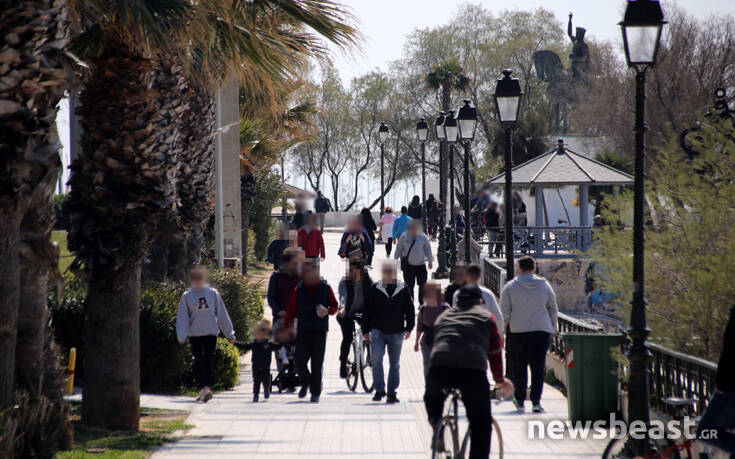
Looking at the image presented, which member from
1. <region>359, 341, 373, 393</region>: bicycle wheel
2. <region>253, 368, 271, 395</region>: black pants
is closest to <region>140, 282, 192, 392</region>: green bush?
<region>253, 368, 271, 395</region>: black pants

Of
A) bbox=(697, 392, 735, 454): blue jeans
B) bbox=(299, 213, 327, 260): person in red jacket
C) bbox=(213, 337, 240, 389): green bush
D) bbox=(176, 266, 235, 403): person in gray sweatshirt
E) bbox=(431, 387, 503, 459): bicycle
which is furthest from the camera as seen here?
bbox=(299, 213, 327, 260): person in red jacket

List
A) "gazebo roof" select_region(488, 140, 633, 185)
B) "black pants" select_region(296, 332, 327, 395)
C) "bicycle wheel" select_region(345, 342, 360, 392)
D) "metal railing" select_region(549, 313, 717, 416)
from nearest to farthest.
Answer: "metal railing" select_region(549, 313, 717, 416) → "black pants" select_region(296, 332, 327, 395) → "bicycle wheel" select_region(345, 342, 360, 392) → "gazebo roof" select_region(488, 140, 633, 185)

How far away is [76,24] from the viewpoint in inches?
352

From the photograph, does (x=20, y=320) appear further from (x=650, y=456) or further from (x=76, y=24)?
(x=650, y=456)

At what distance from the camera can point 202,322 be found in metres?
10.4

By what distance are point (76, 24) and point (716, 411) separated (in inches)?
273

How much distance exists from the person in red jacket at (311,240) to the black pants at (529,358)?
7795mm

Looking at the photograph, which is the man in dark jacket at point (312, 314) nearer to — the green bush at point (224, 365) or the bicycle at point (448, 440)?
the green bush at point (224, 365)

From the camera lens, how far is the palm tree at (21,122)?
247 inches

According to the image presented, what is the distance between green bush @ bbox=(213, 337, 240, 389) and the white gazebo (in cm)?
1727

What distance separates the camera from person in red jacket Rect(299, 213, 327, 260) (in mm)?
17453

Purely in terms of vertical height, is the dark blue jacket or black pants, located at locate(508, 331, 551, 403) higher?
the dark blue jacket

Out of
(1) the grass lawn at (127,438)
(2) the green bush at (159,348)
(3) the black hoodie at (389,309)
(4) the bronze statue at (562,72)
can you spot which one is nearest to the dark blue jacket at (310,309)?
(3) the black hoodie at (389,309)

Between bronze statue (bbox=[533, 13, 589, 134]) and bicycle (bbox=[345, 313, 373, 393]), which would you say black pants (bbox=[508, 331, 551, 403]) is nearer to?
bicycle (bbox=[345, 313, 373, 393])
